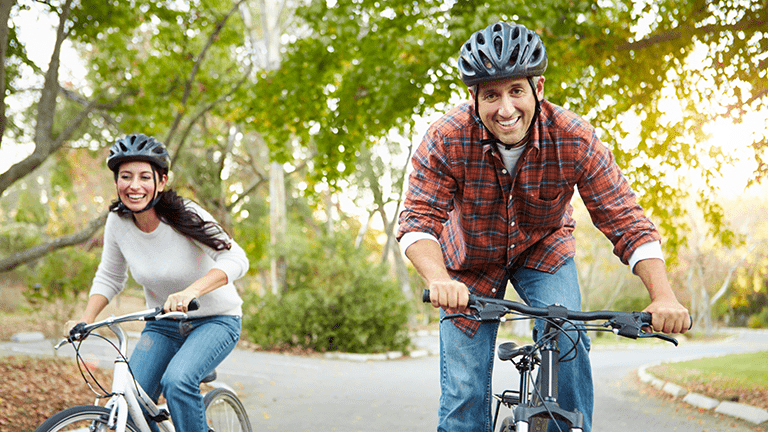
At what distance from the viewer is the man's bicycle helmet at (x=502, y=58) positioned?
2430 mm

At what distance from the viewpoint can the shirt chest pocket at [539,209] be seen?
276 cm

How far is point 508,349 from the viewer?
2650 mm

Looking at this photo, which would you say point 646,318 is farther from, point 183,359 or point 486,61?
point 183,359

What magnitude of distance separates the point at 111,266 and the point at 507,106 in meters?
2.35

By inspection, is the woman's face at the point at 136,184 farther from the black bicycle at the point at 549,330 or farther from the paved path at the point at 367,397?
the paved path at the point at 367,397

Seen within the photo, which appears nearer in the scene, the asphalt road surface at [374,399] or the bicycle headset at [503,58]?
the bicycle headset at [503,58]

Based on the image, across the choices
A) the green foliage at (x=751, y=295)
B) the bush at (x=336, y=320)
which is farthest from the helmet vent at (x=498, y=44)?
the green foliage at (x=751, y=295)

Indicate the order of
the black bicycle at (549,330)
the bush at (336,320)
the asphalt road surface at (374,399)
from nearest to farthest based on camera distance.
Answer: the black bicycle at (549,330), the asphalt road surface at (374,399), the bush at (336,320)

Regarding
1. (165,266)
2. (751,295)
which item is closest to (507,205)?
(165,266)

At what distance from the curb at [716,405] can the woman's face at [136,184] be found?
6837 millimetres

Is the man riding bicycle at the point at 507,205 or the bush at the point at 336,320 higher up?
the man riding bicycle at the point at 507,205

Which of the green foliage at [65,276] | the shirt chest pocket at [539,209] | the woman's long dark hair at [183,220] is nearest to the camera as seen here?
the shirt chest pocket at [539,209]

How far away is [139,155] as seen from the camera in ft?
11.0

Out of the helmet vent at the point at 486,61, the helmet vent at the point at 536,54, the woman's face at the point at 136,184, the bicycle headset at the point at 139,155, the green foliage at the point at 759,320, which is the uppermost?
the helmet vent at the point at 536,54
